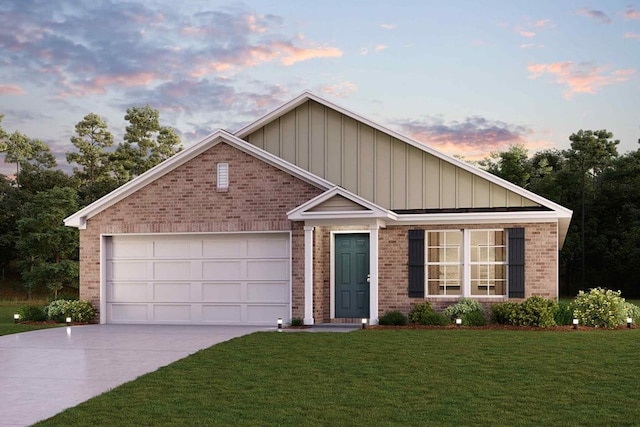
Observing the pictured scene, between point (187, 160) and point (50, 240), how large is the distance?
21.5 m

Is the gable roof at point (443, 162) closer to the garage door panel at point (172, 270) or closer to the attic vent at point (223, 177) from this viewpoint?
the attic vent at point (223, 177)

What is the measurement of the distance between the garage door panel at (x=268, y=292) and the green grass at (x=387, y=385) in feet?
15.0

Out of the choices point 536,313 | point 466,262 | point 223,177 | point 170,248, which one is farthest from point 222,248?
point 536,313

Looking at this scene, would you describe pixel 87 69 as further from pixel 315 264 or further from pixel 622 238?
pixel 622 238

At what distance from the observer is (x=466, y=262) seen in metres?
19.5

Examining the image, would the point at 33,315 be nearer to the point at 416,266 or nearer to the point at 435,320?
the point at 416,266

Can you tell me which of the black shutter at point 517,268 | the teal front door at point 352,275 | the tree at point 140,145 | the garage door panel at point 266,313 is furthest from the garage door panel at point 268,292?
the tree at point 140,145

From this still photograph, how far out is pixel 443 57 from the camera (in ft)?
78.3

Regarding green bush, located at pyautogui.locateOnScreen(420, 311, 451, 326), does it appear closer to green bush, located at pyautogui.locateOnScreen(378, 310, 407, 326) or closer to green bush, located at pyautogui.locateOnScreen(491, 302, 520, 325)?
green bush, located at pyautogui.locateOnScreen(378, 310, 407, 326)

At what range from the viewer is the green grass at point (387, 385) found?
8898 millimetres

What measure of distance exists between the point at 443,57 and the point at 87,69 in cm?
1386

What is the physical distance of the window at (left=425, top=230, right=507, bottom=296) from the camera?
19562 millimetres

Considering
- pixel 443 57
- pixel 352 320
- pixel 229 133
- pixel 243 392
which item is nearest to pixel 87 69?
pixel 229 133

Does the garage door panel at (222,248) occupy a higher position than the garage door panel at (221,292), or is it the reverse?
the garage door panel at (222,248)
